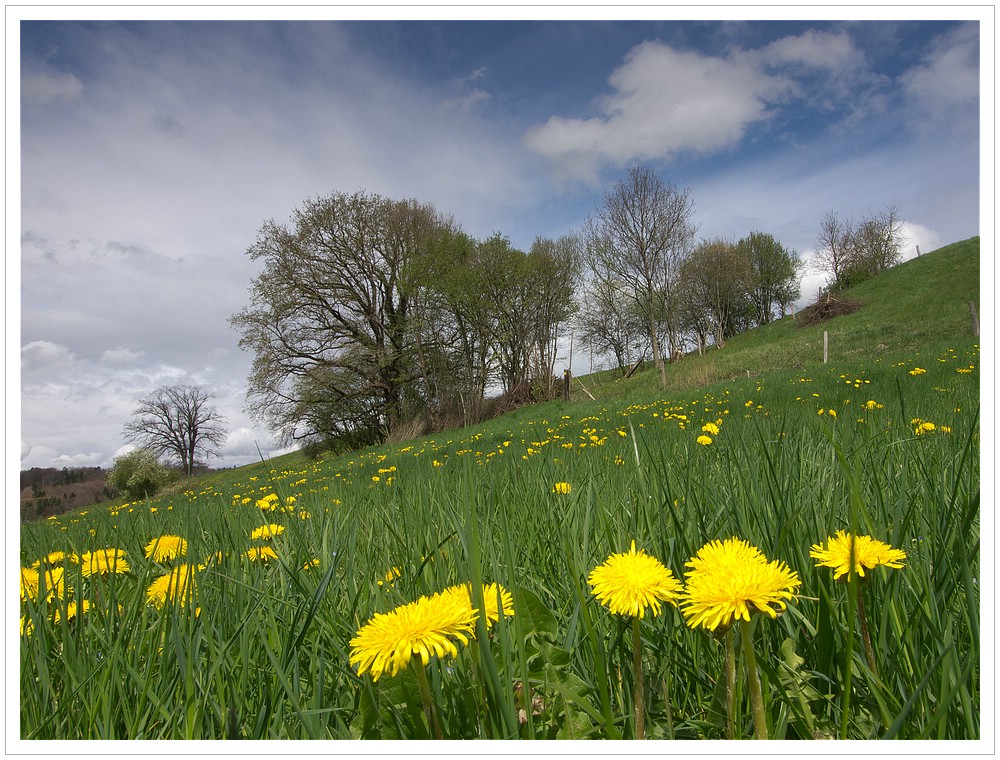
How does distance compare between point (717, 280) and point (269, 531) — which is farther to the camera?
point (717, 280)

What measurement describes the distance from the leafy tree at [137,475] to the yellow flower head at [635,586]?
23434 millimetres

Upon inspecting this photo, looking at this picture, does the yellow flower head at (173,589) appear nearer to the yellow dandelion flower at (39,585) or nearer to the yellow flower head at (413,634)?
the yellow dandelion flower at (39,585)

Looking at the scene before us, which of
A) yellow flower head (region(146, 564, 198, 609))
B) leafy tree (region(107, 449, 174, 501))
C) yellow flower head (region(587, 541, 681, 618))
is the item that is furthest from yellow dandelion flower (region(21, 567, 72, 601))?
leafy tree (region(107, 449, 174, 501))

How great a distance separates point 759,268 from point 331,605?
4084 cm

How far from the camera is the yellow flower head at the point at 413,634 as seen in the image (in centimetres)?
50

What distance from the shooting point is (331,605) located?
983 mm

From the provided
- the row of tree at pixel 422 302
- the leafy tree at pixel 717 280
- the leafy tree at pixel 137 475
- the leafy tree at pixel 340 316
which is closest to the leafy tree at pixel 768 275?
the leafy tree at pixel 717 280

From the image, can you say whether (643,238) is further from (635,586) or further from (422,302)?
(635,586)

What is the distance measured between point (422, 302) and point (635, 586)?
23.5 m

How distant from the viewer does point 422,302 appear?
23391 millimetres

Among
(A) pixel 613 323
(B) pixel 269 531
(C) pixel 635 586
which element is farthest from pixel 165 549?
(A) pixel 613 323

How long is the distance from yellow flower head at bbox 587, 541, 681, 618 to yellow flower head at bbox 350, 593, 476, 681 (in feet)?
0.52
